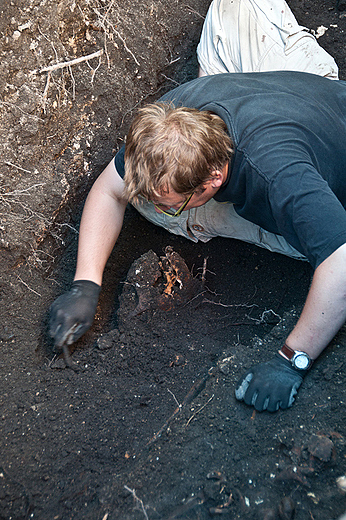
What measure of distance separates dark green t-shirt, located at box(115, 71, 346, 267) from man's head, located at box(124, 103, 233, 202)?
0.10 meters

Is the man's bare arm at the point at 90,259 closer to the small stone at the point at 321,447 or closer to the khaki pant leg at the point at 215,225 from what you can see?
the khaki pant leg at the point at 215,225

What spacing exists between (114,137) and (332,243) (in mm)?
1598

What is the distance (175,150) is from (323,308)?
809 mm

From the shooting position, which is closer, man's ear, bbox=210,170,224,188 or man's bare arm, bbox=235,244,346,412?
man's bare arm, bbox=235,244,346,412

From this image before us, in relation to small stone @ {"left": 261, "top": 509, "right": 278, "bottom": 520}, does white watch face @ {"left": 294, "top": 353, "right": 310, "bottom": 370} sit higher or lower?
higher

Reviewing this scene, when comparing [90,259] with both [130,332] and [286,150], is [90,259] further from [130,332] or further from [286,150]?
[286,150]

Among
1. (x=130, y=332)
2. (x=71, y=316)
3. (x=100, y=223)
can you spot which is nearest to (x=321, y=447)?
(x=130, y=332)

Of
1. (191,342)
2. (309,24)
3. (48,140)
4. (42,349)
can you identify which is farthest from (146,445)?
(309,24)

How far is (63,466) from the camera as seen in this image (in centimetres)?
147

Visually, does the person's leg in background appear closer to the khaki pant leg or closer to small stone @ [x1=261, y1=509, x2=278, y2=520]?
the khaki pant leg

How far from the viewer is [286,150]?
4.71 feet

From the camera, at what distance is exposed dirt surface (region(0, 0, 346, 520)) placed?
1.31 metres

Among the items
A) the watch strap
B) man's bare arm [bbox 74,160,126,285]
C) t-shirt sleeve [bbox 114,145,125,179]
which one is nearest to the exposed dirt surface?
the watch strap

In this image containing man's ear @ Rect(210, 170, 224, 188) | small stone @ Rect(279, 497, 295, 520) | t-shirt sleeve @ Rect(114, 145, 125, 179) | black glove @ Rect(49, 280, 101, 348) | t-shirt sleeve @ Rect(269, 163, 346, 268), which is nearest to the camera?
small stone @ Rect(279, 497, 295, 520)
